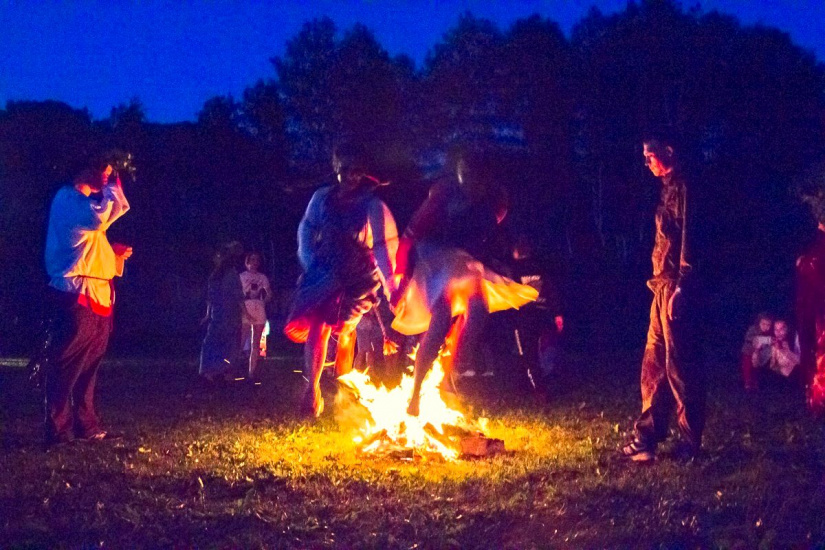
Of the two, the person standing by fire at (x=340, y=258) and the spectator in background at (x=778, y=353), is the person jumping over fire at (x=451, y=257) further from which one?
the spectator in background at (x=778, y=353)

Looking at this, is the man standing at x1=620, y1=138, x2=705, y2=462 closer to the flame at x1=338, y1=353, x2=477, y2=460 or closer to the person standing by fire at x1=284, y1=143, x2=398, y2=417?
the flame at x1=338, y1=353, x2=477, y2=460

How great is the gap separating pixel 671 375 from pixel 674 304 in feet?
1.68

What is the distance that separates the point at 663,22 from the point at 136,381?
77.8 feet

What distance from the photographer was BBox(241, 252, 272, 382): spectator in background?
44.5ft

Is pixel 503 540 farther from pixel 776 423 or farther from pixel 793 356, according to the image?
pixel 793 356

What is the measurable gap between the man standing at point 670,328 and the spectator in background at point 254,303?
7358 mm

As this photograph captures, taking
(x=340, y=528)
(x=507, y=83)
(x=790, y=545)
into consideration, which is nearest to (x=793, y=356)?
(x=790, y=545)

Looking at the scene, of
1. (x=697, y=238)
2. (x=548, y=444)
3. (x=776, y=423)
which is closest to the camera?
(x=697, y=238)

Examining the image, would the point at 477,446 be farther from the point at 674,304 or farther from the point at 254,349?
A: the point at 254,349

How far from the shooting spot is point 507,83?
31594mm

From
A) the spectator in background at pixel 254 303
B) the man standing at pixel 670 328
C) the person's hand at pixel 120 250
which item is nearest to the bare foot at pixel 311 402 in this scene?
the person's hand at pixel 120 250

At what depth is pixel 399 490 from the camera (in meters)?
6.02

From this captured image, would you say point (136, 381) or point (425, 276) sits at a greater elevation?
point (425, 276)

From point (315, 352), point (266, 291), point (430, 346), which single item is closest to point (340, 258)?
point (315, 352)
